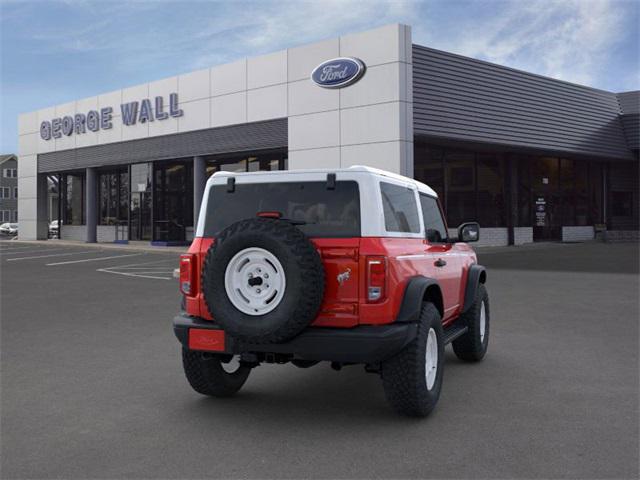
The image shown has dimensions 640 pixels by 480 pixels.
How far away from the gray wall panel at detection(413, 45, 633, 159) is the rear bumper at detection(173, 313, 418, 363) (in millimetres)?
17910

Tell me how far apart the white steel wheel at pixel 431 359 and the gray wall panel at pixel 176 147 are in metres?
19.7

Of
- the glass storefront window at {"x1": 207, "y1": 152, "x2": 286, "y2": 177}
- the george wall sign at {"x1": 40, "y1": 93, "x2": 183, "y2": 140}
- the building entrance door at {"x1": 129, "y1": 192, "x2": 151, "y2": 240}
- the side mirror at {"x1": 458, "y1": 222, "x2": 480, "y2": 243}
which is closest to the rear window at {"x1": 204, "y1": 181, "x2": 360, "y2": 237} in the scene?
the side mirror at {"x1": 458, "y1": 222, "x2": 480, "y2": 243}

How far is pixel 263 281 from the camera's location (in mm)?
4453

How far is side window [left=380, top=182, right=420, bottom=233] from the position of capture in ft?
16.0

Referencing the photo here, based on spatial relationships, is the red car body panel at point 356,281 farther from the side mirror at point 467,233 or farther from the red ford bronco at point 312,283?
the side mirror at point 467,233

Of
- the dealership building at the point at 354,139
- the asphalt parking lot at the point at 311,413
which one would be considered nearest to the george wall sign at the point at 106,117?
the dealership building at the point at 354,139

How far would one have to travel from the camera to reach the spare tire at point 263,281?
14.1 ft

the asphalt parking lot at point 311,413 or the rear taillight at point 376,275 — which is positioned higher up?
the rear taillight at point 376,275

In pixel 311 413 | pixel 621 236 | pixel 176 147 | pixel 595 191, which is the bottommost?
pixel 311 413

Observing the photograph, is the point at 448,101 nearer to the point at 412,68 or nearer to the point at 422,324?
the point at 412,68

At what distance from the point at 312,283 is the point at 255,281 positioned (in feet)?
1.41

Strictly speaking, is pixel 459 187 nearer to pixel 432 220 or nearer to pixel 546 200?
pixel 546 200

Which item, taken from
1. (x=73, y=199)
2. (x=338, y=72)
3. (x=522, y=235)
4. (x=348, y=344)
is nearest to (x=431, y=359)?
(x=348, y=344)

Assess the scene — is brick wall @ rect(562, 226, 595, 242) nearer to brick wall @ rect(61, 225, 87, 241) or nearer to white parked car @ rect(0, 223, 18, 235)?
brick wall @ rect(61, 225, 87, 241)
